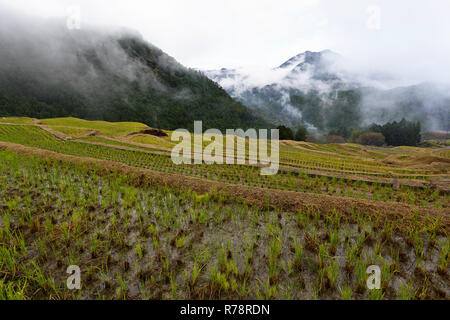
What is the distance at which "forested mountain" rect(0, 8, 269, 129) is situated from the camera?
9275cm

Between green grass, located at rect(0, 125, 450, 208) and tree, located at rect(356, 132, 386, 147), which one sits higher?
tree, located at rect(356, 132, 386, 147)

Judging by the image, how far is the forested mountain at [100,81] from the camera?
3652 inches

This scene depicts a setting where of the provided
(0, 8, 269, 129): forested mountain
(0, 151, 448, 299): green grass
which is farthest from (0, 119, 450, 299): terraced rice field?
(0, 8, 269, 129): forested mountain

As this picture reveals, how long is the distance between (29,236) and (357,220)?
6795 millimetres

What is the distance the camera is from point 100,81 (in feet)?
392

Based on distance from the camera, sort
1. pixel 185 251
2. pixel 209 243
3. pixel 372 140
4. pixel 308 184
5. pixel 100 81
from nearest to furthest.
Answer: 1. pixel 185 251
2. pixel 209 243
3. pixel 308 184
4. pixel 372 140
5. pixel 100 81

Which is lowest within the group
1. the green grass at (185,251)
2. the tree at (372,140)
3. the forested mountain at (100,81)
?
the green grass at (185,251)

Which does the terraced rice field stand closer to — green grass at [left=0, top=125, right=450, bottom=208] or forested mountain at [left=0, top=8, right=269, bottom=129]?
green grass at [left=0, top=125, right=450, bottom=208]

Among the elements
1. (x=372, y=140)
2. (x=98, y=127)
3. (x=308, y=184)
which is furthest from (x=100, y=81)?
(x=308, y=184)

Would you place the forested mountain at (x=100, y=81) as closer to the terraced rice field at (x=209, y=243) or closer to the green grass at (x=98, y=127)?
the green grass at (x=98, y=127)

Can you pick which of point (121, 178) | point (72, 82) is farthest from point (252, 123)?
point (121, 178)

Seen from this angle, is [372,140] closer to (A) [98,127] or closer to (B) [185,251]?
(A) [98,127]

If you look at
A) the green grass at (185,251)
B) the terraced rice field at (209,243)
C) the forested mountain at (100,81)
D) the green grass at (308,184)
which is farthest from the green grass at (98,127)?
the forested mountain at (100,81)
